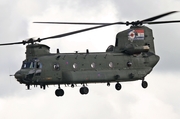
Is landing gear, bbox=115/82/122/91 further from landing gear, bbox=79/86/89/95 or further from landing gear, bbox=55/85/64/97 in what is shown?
landing gear, bbox=55/85/64/97

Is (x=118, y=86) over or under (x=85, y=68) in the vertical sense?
under

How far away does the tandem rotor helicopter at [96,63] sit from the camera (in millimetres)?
64812

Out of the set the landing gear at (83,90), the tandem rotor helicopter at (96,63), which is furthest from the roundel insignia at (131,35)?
the landing gear at (83,90)

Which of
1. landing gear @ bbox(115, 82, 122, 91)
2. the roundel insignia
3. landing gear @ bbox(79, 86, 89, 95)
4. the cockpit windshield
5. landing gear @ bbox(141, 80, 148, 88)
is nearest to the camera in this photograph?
the cockpit windshield

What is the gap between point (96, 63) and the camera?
6756 cm

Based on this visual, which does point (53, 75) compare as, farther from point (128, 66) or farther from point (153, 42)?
point (153, 42)

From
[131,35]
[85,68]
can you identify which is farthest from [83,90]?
[131,35]

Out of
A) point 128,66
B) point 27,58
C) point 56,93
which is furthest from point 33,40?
point 128,66

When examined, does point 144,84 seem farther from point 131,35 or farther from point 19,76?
point 19,76

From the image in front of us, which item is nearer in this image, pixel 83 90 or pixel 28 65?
pixel 28 65

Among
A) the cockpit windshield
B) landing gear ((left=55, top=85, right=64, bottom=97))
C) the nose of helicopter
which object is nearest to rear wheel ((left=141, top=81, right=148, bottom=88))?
landing gear ((left=55, top=85, right=64, bottom=97))

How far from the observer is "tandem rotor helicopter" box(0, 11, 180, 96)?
213 feet

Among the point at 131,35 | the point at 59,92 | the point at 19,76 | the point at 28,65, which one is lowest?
the point at 59,92

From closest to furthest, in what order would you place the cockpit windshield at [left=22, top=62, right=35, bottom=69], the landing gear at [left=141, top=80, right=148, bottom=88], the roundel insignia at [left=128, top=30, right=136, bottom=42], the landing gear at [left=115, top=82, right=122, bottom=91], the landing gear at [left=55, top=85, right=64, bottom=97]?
the cockpit windshield at [left=22, top=62, right=35, bottom=69]
the landing gear at [left=55, top=85, right=64, bottom=97]
the landing gear at [left=115, top=82, right=122, bottom=91]
the landing gear at [left=141, top=80, right=148, bottom=88]
the roundel insignia at [left=128, top=30, right=136, bottom=42]
